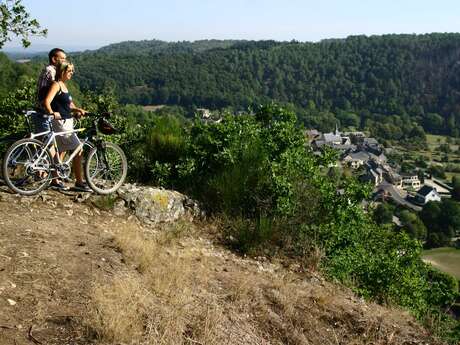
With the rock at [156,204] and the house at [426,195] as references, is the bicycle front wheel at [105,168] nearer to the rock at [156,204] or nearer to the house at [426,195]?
the rock at [156,204]

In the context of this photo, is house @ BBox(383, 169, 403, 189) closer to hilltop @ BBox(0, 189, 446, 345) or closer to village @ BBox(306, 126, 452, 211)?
village @ BBox(306, 126, 452, 211)

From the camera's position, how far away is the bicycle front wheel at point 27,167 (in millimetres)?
5172

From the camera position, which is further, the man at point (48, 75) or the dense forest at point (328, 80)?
the dense forest at point (328, 80)

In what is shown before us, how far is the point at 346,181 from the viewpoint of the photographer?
7.47 metres

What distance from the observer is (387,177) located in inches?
2603

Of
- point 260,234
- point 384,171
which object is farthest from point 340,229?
point 384,171

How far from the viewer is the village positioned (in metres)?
55.2

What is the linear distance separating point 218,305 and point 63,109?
311 centimetres

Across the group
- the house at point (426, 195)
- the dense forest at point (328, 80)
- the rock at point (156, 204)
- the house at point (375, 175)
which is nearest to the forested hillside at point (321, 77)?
the dense forest at point (328, 80)

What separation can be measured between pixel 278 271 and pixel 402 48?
504 feet

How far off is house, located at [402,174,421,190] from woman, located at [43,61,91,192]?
63637mm

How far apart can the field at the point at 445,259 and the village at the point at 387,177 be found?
8.46m

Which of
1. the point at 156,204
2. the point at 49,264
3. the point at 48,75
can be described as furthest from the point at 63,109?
the point at 49,264

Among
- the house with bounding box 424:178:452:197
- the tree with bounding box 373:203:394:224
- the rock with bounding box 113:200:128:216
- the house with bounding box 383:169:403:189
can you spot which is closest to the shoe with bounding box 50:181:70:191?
the rock with bounding box 113:200:128:216
